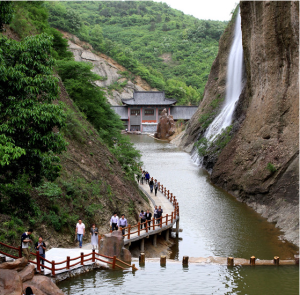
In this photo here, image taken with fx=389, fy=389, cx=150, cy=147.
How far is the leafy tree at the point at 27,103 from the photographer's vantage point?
12453 mm

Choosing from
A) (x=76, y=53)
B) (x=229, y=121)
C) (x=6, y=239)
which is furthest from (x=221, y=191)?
(x=76, y=53)

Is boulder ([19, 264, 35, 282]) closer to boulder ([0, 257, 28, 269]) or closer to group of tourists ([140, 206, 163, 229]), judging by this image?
boulder ([0, 257, 28, 269])

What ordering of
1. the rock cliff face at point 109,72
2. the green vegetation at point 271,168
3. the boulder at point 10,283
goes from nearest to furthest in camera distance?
the boulder at point 10,283 → the green vegetation at point 271,168 → the rock cliff face at point 109,72

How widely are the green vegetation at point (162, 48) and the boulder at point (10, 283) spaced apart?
10382 cm

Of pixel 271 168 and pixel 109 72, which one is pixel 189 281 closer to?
pixel 271 168

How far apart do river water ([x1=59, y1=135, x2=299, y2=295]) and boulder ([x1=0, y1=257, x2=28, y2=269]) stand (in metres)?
1.82

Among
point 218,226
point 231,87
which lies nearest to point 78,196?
point 218,226

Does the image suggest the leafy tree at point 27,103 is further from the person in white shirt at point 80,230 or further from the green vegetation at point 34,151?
the person in white shirt at point 80,230

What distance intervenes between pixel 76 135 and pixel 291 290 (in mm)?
15668

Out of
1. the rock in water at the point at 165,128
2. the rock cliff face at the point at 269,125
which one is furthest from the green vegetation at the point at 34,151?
the rock in water at the point at 165,128

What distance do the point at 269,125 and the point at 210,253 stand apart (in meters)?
14.0

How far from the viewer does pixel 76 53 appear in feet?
360

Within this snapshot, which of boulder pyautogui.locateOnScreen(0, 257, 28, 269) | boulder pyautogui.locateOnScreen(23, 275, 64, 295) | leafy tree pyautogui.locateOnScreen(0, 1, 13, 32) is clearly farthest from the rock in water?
boulder pyautogui.locateOnScreen(23, 275, 64, 295)

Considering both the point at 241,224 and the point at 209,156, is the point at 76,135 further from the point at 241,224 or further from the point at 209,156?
the point at 209,156
